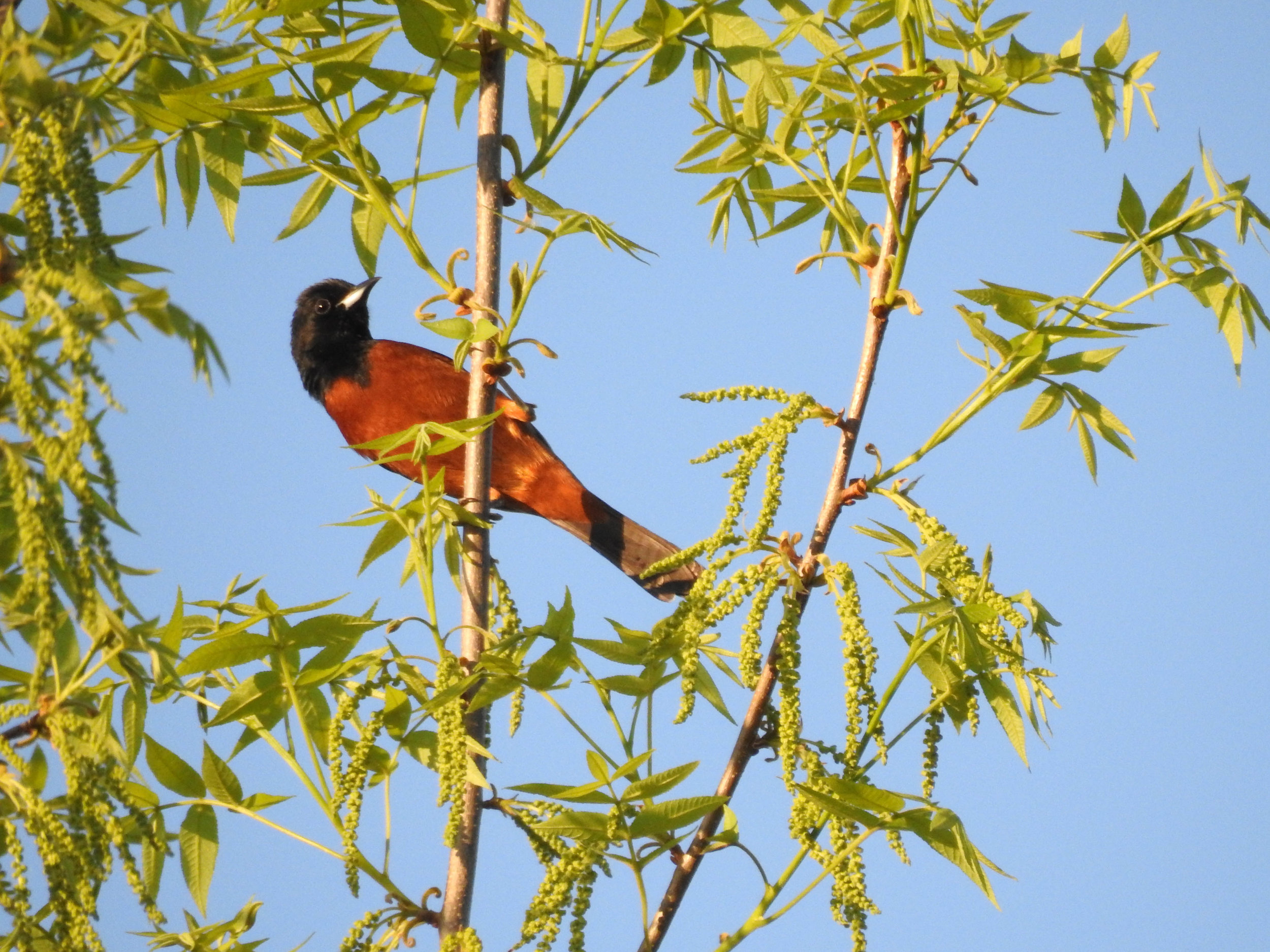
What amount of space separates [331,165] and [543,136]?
0.30m

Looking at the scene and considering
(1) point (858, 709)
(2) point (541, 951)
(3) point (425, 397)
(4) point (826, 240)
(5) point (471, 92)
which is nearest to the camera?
(2) point (541, 951)

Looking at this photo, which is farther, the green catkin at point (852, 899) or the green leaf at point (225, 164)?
the green leaf at point (225, 164)

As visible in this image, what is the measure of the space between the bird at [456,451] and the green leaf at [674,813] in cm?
183

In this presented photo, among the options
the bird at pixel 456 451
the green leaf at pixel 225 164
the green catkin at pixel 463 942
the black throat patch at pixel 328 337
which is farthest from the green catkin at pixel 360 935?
the black throat patch at pixel 328 337

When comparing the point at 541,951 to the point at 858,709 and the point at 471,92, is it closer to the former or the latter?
the point at 858,709

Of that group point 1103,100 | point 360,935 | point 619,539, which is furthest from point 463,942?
point 619,539

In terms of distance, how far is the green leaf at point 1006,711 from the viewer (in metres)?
1.49

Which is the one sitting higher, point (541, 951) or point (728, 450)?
point (728, 450)

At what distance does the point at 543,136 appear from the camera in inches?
69.0

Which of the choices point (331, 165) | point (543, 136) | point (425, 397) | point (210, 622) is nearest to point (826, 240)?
point (543, 136)

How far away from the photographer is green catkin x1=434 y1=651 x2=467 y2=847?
1.26 metres

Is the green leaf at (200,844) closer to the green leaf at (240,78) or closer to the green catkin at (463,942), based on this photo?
the green catkin at (463,942)

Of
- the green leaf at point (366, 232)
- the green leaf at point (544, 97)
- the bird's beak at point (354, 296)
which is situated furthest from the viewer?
the bird's beak at point (354, 296)

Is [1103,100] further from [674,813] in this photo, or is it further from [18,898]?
[18,898]
